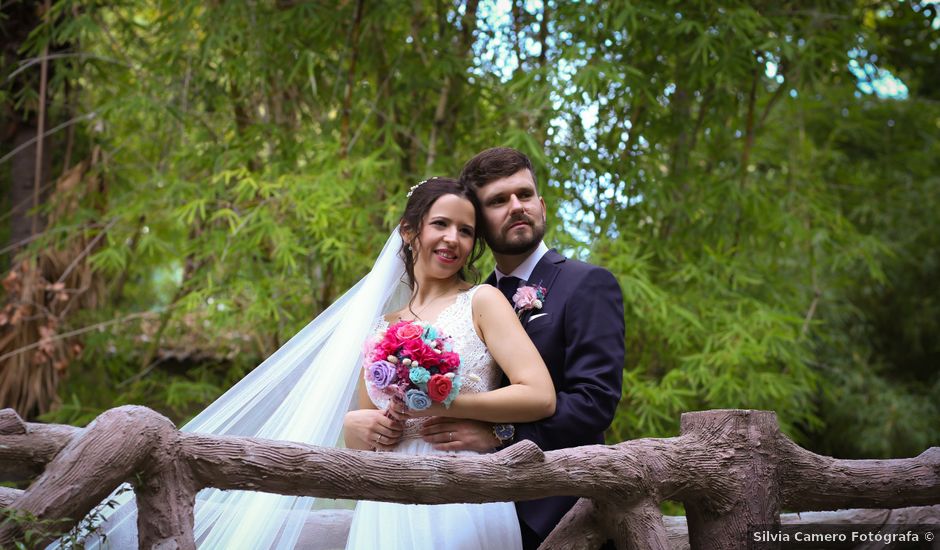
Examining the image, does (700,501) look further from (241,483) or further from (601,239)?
(601,239)

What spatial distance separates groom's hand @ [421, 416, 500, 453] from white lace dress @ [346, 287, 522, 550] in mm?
44

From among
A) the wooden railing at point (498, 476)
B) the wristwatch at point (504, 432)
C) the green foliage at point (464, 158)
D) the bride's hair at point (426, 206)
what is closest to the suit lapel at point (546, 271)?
the bride's hair at point (426, 206)

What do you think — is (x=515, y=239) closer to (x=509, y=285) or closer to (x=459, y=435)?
(x=509, y=285)

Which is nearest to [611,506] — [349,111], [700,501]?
[700,501]

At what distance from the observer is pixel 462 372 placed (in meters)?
2.92

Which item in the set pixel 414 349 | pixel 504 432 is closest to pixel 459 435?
pixel 504 432

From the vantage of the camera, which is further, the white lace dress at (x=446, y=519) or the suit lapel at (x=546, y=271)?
the suit lapel at (x=546, y=271)

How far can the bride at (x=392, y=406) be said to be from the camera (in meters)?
2.80

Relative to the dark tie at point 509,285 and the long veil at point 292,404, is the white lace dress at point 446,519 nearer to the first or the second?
the long veil at point 292,404

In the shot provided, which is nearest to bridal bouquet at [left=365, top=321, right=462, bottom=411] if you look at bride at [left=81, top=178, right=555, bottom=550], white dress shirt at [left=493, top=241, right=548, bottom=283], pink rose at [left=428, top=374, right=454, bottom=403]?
pink rose at [left=428, top=374, right=454, bottom=403]

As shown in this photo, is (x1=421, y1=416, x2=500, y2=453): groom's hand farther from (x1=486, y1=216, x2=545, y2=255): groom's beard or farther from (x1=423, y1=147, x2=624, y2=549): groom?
(x1=486, y1=216, x2=545, y2=255): groom's beard

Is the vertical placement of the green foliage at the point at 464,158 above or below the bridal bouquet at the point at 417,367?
above

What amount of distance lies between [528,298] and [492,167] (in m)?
0.48

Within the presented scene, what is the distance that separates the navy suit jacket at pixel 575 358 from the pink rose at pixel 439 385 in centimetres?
37
